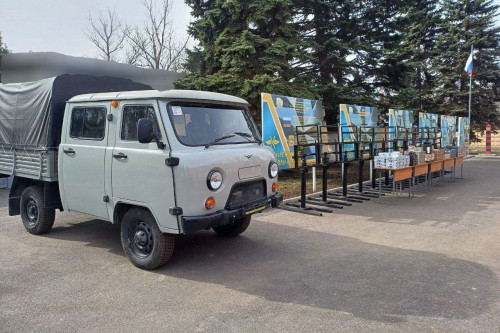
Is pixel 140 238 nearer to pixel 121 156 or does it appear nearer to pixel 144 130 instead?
pixel 121 156

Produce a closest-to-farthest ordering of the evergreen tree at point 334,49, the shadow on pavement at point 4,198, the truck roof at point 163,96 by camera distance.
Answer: the truck roof at point 163,96
the shadow on pavement at point 4,198
the evergreen tree at point 334,49

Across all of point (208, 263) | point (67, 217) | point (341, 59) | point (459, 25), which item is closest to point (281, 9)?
point (341, 59)

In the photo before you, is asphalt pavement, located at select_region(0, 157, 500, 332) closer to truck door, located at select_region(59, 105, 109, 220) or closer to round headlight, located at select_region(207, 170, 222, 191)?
truck door, located at select_region(59, 105, 109, 220)

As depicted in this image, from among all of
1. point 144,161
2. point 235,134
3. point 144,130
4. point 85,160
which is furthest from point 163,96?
point 85,160

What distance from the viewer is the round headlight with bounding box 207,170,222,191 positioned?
4590mm

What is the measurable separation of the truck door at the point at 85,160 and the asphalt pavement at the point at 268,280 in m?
0.78

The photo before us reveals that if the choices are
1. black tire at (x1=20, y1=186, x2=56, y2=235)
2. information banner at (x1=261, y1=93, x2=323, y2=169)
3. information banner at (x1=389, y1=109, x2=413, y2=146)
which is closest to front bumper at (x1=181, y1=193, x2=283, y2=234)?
black tire at (x1=20, y1=186, x2=56, y2=235)

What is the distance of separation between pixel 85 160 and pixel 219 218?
2322 mm

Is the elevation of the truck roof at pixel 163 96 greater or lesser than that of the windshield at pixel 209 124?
greater

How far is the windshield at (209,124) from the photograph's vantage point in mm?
4844

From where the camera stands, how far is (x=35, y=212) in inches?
262

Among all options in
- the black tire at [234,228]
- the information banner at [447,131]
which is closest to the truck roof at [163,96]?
the black tire at [234,228]

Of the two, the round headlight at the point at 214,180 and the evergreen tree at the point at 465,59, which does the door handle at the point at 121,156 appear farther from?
the evergreen tree at the point at 465,59

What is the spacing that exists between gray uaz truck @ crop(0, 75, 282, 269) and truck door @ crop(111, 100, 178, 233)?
0.01 meters
